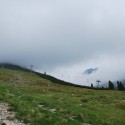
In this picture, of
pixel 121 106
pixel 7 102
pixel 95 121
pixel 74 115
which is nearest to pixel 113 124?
pixel 95 121

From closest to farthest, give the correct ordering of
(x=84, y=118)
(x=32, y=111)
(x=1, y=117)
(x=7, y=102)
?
(x=1, y=117)
(x=32, y=111)
(x=84, y=118)
(x=7, y=102)

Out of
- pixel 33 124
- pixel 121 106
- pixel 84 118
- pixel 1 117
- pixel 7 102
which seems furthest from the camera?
pixel 121 106

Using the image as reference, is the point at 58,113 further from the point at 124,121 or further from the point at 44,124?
the point at 124,121

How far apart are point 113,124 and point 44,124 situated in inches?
353

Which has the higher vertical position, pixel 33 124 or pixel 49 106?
pixel 49 106

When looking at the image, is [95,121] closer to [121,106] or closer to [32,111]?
[32,111]

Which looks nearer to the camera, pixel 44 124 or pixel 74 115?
pixel 44 124

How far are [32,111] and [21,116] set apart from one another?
2.51 meters

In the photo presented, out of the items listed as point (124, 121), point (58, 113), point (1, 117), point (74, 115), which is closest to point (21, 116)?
point (1, 117)

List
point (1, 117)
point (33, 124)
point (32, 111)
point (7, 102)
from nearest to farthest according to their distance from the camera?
point (33, 124) → point (1, 117) → point (32, 111) → point (7, 102)

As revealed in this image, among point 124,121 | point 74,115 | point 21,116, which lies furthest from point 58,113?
point 124,121

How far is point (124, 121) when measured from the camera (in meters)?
37.4

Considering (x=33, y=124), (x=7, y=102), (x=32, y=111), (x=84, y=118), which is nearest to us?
(x=33, y=124)

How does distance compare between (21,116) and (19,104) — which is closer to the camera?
(21,116)
